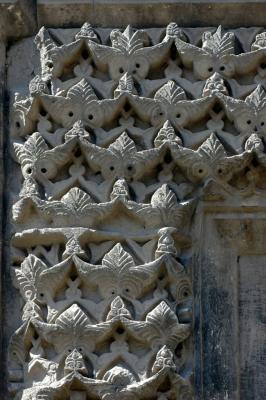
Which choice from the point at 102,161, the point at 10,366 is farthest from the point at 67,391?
the point at 102,161

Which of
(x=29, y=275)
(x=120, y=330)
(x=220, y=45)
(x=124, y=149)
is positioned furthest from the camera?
(x=220, y=45)

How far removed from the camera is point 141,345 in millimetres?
8562

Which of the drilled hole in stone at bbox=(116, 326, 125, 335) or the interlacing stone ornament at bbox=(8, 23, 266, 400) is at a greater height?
the interlacing stone ornament at bbox=(8, 23, 266, 400)

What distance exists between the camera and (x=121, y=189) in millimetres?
8766

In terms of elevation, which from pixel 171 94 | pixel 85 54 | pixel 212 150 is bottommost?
pixel 212 150

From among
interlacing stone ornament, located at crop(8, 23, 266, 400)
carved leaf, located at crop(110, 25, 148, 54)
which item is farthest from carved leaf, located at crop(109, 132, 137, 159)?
carved leaf, located at crop(110, 25, 148, 54)

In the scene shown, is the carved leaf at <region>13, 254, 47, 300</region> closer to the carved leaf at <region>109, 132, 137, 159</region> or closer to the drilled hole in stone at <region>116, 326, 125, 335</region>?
the drilled hole in stone at <region>116, 326, 125, 335</region>

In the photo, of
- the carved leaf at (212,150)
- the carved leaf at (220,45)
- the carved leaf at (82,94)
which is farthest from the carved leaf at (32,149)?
the carved leaf at (220,45)

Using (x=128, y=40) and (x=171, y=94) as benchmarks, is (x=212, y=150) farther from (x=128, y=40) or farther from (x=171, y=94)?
(x=128, y=40)

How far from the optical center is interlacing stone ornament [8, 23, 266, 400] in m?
8.52

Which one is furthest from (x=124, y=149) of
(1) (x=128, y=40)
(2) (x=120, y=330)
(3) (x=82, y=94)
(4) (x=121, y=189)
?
(2) (x=120, y=330)

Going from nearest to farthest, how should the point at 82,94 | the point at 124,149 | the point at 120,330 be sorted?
1. the point at 120,330
2. the point at 124,149
3. the point at 82,94

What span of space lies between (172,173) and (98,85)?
443mm

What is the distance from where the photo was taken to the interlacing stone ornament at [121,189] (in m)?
8.52
